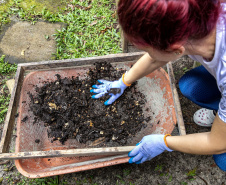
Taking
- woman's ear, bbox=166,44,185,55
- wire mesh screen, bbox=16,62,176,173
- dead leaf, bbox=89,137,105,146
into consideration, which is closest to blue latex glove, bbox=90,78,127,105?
wire mesh screen, bbox=16,62,176,173

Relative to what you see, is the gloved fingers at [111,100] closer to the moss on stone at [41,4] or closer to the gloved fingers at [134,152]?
the gloved fingers at [134,152]

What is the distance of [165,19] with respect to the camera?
31.7 inches

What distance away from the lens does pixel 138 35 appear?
2.96ft

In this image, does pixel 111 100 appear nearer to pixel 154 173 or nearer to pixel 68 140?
pixel 68 140

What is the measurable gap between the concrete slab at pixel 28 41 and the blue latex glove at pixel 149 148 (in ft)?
6.05

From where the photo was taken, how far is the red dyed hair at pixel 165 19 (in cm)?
79

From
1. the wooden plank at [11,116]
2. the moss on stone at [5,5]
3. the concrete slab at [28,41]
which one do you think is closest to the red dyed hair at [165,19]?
the wooden plank at [11,116]

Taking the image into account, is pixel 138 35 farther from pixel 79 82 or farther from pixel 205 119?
pixel 205 119

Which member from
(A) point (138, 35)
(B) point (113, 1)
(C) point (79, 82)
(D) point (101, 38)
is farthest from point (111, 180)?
(B) point (113, 1)

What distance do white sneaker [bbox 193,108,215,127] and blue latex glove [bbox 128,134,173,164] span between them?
0.88 m

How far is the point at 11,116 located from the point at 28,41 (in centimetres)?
156

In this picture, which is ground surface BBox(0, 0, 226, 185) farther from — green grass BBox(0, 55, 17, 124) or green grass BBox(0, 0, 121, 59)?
green grass BBox(0, 0, 121, 59)

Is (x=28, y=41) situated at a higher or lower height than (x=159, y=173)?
higher

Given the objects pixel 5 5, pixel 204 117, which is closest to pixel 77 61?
pixel 204 117
